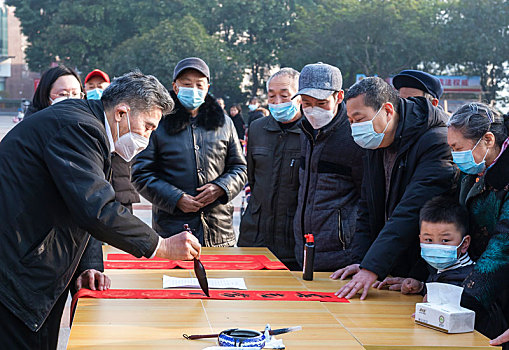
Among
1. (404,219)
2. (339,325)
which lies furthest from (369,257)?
(339,325)

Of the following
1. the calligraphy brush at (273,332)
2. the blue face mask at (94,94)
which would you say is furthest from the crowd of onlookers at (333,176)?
the blue face mask at (94,94)

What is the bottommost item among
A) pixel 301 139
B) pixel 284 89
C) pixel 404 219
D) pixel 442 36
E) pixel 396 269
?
pixel 396 269

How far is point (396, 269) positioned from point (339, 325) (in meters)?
1.02

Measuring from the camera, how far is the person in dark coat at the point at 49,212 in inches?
97.7

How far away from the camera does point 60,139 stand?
2510 mm

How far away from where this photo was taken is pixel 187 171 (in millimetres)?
4328

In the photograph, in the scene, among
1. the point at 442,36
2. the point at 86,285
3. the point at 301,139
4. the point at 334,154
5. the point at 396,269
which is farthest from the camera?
the point at 442,36

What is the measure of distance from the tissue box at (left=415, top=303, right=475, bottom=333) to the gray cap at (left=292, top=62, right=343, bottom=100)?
1.61 metres

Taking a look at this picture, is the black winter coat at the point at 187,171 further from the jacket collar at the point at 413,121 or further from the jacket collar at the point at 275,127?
the jacket collar at the point at 413,121

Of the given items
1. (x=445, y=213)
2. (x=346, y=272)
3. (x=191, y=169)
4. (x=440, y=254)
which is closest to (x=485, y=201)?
(x=445, y=213)

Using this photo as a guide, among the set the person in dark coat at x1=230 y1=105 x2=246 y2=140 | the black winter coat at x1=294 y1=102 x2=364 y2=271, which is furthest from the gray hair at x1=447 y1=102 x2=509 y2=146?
the person in dark coat at x1=230 y1=105 x2=246 y2=140

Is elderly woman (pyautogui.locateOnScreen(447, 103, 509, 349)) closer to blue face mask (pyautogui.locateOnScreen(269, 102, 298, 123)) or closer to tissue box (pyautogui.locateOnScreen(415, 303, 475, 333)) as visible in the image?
tissue box (pyautogui.locateOnScreen(415, 303, 475, 333))

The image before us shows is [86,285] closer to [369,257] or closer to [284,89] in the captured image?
[369,257]

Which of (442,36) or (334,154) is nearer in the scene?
(334,154)
